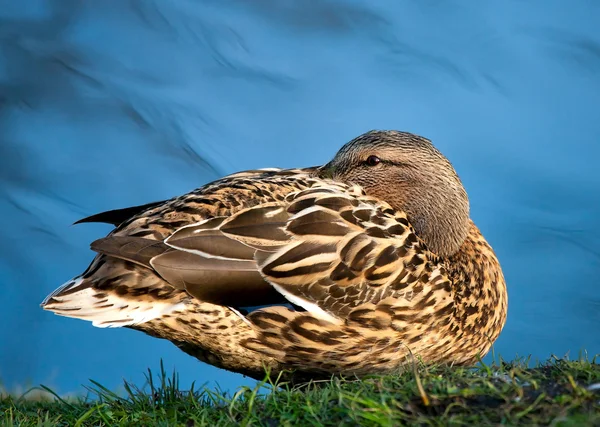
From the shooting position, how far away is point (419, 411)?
8.72ft

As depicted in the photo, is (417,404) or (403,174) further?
(403,174)

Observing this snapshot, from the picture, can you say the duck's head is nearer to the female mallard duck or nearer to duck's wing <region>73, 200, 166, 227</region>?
the female mallard duck

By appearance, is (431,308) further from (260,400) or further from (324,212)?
(260,400)

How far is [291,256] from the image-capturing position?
3.90 m

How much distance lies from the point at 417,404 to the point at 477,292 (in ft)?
6.55

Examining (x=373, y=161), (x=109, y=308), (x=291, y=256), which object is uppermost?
(x=373, y=161)

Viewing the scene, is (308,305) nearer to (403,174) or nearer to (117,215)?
(403,174)

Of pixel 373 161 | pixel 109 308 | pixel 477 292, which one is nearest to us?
pixel 109 308

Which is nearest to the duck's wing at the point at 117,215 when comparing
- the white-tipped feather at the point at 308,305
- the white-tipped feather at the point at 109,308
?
the white-tipped feather at the point at 109,308

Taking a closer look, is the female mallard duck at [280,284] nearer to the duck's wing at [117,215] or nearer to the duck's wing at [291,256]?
the duck's wing at [291,256]

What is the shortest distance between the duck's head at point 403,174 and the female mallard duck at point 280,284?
36 centimetres

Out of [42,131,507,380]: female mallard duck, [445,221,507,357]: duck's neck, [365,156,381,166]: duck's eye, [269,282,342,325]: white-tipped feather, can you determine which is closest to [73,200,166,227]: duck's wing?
[42,131,507,380]: female mallard duck

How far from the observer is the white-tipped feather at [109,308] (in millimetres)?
3818

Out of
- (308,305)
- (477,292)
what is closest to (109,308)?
(308,305)
